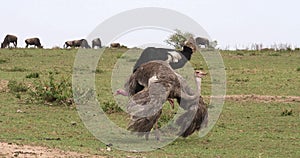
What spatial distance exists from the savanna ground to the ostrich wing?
364 millimetres

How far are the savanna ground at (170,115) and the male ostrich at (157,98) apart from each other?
1.07 feet

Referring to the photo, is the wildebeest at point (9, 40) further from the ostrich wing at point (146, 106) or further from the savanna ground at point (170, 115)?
the ostrich wing at point (146, 106)

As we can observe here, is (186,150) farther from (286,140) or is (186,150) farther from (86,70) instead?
(86,70)

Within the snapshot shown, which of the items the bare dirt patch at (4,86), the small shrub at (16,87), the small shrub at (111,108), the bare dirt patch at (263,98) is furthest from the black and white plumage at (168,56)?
the bare dirt patch at (4,86)

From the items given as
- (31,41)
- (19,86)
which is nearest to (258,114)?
(19,86)

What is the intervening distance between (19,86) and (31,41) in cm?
1770

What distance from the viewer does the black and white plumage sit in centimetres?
982

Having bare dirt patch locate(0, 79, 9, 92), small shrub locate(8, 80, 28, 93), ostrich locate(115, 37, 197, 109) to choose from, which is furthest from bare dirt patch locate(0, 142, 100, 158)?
bare dirt patch locate(0, 79, 9, 92)

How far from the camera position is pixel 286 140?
988 centimetres

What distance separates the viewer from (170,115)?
10672 millimetres

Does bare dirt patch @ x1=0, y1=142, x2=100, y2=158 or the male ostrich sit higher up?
the male ostrich

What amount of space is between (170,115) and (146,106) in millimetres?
2261

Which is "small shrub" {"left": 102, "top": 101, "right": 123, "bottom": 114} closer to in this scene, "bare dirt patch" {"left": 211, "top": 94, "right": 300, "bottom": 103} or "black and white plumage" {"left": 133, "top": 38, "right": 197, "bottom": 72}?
"black and white plumage" {"left": 133, "top": 38, "right": 197, "bottom": 72}

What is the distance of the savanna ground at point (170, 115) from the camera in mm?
8617
